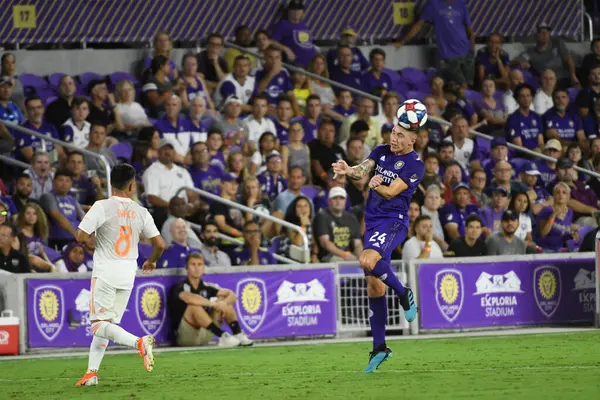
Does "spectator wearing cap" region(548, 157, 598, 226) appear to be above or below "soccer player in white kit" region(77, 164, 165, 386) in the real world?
above

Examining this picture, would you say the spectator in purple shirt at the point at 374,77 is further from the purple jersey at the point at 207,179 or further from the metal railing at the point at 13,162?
the metal railing at the point at 13,162

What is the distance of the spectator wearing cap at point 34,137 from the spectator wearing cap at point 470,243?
5858 mm

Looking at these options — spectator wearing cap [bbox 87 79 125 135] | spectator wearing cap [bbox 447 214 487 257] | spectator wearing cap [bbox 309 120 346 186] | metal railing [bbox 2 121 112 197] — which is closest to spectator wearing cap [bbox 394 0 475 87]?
spectator wearing cap [bbox 309 120 346 186]

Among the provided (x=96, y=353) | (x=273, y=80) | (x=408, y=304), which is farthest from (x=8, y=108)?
(x=408, y=304)

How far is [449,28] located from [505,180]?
4.01 meters

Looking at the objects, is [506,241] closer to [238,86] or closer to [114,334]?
[238,86]

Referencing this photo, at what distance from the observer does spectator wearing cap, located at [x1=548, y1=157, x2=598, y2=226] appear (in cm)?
2095

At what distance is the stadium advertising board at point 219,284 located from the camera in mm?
16062

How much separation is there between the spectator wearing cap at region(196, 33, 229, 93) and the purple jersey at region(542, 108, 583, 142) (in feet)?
19.9

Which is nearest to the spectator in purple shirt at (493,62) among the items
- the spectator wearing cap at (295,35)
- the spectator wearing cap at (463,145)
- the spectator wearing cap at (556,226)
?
the spectator wearing cap at (463,145)

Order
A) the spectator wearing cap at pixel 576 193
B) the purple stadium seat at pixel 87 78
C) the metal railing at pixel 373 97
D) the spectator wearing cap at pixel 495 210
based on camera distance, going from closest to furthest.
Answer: the spectator wearing cap at pixel 495 210 < the purple stadium seat at pixel 87 78 < the spectator wearing cap at pixel 576 193 < the metal railing at pixel 373 97

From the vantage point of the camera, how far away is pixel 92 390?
10953mm

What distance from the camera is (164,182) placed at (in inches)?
726

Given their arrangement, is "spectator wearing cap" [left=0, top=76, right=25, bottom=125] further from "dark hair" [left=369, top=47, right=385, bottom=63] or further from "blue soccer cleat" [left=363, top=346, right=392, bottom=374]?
"blue soccer cleat" [left=363, top=346, right=392, bottom=374]
